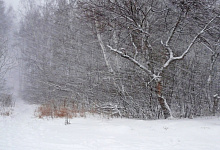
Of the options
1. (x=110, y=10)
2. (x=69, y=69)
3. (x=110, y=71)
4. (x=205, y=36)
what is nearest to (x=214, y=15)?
(x=205, y=36)

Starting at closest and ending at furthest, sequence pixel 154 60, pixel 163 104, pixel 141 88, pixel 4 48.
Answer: pixel 163 104 → pixel 141 88 → pixel 154 60 → pixel 4 48

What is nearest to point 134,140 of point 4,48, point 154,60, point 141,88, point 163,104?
point 163,104

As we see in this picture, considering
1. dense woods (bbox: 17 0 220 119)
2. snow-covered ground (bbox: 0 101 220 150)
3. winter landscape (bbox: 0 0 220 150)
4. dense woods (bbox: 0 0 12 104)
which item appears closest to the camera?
snow-covered ground (bbox: 0 101 220 150)

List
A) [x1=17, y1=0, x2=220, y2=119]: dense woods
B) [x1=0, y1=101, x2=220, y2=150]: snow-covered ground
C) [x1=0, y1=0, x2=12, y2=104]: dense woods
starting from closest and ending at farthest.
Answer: [x1=0, y1=101, x2=220, y2=150]: snow-covered ground
[x1=17, y1=0, x2=220, y2=119]: dense woods
[x1=0, y1=0, x2=12, y2=104]: dense woods

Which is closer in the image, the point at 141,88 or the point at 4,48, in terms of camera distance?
the point at 141,88

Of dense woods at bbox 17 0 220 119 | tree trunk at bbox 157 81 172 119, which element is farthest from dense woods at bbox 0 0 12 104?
tree trunk at bbox 157 81 172 119

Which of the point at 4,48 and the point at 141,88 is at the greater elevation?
the point at 4,48

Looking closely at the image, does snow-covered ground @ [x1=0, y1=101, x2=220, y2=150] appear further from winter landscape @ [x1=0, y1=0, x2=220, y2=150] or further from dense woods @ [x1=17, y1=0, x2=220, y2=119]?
dense woods @ [x1=17, y1=0, x2=220, y2=119]

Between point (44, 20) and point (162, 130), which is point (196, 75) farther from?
point (44, 20)

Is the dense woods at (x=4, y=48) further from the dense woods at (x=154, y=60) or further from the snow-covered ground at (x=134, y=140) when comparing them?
the snow-covered ground at (x=134, y=140)

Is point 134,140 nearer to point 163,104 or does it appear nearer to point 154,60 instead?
point 163,104

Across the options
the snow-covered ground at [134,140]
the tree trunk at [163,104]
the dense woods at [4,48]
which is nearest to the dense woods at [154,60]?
the tree trunk at [163,104]

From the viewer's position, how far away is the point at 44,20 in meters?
18.2

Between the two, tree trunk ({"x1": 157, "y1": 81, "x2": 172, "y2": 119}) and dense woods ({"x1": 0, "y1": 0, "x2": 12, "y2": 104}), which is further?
dense woods ({"x1": 0, "y1": 0, "x2": 12, "y2": 104})
